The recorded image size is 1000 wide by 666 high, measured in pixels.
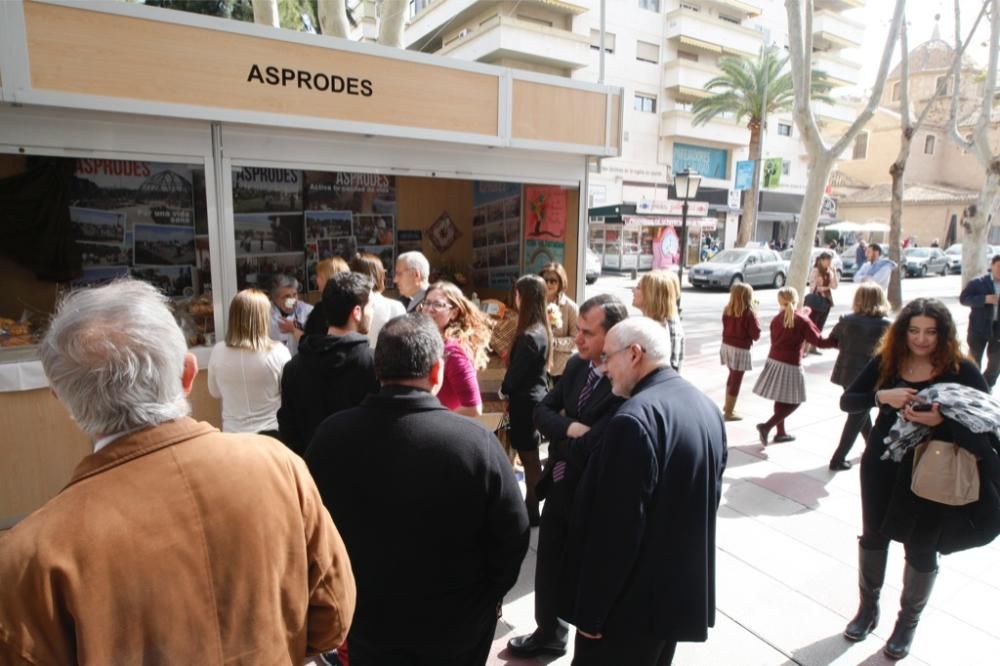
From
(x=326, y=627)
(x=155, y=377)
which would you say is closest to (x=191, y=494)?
(x=155, y=377)

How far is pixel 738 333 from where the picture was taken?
6113 mm

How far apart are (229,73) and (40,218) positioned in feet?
6.27

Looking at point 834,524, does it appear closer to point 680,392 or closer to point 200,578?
point 680,392

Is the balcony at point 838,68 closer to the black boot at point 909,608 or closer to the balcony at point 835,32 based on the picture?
the balcony at point 835,32

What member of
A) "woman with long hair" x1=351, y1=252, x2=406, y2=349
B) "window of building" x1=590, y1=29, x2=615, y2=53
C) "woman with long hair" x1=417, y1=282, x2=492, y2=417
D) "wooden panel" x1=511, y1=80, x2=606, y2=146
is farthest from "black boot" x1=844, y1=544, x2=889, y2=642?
"window of building" x1=590, y1=29, x2=615, y2=53

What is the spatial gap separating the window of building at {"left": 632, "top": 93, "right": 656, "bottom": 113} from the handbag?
30.6m

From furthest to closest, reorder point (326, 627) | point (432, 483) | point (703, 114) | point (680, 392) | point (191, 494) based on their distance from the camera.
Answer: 1. point (703, 114)
2. point (680, 392)
3. point (432, 483)
4. point (326, 627)
5. point (191, 494)

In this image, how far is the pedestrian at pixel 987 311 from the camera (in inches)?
274

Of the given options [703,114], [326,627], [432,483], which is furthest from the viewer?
[703,114]

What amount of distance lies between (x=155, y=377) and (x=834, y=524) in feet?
14.4

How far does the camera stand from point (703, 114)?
30.2 meters

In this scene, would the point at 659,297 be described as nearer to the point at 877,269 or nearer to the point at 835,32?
the point at 877,269

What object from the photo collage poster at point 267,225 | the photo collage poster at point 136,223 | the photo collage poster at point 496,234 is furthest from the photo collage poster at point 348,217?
the photo collage poster at point 136,223

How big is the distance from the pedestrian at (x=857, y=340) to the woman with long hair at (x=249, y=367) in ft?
14.6
